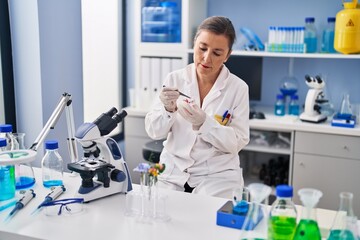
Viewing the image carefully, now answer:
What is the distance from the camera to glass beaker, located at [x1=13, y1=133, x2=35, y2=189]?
5.82ft

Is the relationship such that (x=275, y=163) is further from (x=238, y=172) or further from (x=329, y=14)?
(x=238, y=172)

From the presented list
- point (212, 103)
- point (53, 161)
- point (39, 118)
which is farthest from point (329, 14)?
point (53, 161)

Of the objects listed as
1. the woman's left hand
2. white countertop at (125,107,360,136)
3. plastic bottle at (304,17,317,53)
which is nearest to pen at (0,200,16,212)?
the woman's left hand

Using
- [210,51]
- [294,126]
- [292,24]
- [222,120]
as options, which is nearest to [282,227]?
[222,120]

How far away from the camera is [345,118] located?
298cm

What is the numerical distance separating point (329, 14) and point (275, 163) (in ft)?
3.97

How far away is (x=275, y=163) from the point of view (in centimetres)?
346

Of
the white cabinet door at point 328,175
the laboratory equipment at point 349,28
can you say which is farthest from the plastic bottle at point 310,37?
the white cabinet door at point 328,175

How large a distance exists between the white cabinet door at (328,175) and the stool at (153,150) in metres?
0.95

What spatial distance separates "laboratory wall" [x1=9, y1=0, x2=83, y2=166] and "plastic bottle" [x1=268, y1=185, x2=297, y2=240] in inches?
74.3

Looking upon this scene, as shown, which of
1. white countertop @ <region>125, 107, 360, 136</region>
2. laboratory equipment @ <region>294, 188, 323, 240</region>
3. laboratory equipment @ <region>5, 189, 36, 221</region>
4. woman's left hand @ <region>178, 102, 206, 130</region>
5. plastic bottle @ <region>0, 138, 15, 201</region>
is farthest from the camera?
white countertop @ <region>125, 107, 360, 136</region>

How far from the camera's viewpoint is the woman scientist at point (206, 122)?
2002mm

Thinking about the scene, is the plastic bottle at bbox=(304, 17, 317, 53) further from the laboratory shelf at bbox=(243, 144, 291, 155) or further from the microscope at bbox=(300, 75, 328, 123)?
the laboratory shelf at bbox=(243, 144, 291, 155)

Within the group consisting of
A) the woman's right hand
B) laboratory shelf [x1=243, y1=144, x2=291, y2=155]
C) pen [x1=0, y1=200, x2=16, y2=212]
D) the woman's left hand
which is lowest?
laboratory shelf [x1=243, y1=144, x2=291, y2=155]
